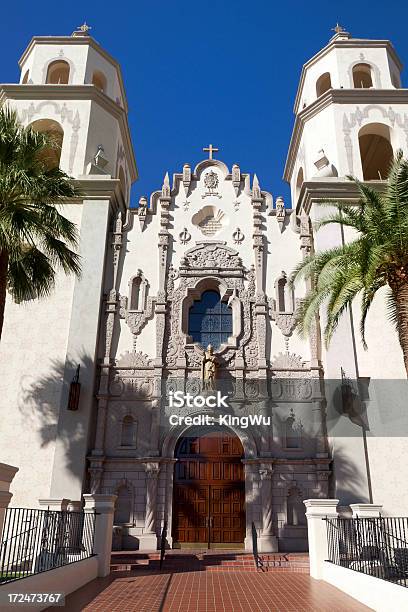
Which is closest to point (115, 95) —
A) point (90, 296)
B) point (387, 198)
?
point (90, 296)

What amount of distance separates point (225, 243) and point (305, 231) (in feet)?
11.3

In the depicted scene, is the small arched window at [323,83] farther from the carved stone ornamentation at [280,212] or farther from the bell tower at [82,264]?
the bell tower at [82,264]

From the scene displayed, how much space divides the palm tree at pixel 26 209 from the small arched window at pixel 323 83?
55.2 feet

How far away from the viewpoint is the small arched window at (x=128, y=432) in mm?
18609

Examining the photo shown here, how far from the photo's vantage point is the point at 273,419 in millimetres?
18781

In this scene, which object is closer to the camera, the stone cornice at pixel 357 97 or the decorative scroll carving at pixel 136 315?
the decorative scroll carving at pixel 136 315

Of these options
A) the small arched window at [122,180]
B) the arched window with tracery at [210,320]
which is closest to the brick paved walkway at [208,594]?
the arched window with tracery at [210,320]

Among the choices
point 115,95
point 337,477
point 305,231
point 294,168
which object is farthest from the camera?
point 294,168

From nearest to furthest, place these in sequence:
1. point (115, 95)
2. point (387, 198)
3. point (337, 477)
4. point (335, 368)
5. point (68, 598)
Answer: point (68, 598) < point (387, 198) < point (337, 477) < point (335, 368) < point (115, 95)

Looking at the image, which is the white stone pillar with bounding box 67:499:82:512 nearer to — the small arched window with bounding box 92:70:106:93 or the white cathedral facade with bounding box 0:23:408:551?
the white cathedral facade with bounding box 0:23:408:551

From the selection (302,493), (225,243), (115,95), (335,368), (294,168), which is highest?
(115,95)

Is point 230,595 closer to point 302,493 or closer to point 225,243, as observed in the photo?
point 302,493

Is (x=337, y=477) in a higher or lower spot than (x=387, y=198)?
lower

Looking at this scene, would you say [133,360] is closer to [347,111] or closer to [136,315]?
[136,315]
